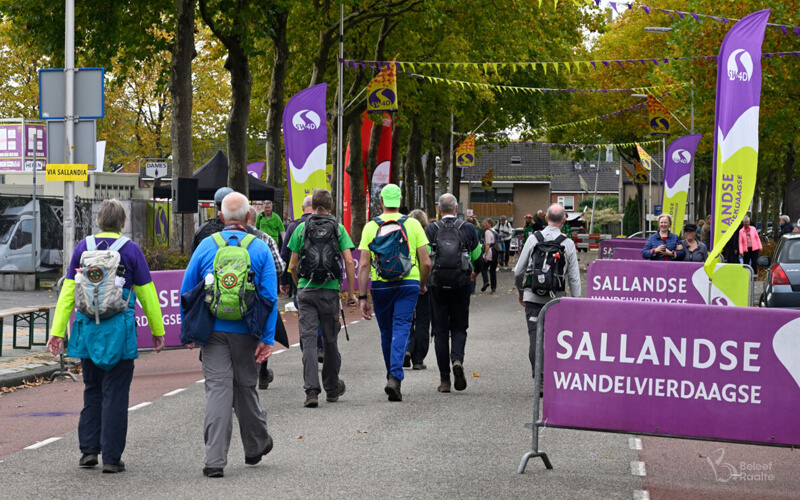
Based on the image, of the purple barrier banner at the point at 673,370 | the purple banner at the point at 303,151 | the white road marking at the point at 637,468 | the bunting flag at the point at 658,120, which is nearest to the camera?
the purple barrier banner at the point at 673,370

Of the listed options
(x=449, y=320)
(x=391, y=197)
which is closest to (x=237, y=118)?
(x=449, y=320)

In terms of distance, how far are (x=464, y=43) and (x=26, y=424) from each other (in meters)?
26.6

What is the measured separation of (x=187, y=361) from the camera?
45.8ft

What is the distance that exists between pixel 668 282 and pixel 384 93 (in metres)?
15.5

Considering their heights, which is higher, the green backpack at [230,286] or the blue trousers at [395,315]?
the green backpack at [230,286]

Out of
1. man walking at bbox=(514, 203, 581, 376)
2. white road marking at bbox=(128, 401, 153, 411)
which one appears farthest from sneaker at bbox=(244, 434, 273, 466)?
man walking at bbox=(514, 203, 581, 376)

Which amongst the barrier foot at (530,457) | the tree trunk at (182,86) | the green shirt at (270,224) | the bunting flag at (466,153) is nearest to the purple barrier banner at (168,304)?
the barrier foot at (530,457)

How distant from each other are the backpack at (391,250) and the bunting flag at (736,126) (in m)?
2.98

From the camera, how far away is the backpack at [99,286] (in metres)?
7.17

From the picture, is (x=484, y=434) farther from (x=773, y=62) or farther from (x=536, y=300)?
(x=773, y=62)

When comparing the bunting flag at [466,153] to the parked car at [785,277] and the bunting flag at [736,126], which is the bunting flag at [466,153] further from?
the bunting flag at [736,126]

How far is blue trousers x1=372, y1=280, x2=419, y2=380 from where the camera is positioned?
10.1m

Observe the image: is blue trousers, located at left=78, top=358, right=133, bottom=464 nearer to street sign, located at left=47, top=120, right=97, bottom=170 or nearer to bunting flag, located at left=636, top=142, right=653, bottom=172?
street sign, located at left=47, top=120, right=97, bottom=170

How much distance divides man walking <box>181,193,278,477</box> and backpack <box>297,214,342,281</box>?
2611 millimetres
